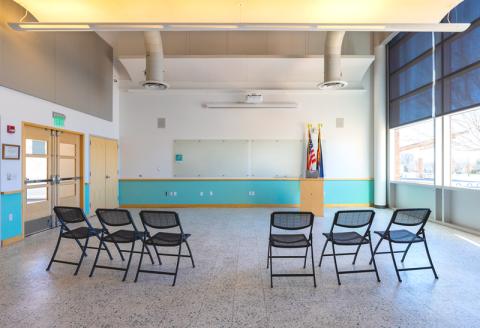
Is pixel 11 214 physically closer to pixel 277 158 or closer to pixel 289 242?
pixel 289 242

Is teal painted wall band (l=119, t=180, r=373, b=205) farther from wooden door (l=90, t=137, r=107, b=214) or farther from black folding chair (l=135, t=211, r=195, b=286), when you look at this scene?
black folding chair (l=135, t=211, r=195, b=286)

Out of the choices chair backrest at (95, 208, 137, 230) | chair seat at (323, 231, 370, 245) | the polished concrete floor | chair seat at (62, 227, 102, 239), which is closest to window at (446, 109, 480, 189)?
the polished concrete floor

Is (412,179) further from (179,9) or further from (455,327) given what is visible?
(179,9)

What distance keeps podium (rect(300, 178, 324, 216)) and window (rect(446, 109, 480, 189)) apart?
2.57 meters

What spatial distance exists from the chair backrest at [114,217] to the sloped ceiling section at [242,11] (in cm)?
304

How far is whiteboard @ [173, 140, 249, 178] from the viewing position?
7336 mm

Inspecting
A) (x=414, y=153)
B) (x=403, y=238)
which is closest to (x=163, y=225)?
(x=403, y=238)

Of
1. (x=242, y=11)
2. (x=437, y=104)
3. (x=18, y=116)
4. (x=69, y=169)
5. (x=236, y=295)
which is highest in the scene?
(x=242, y=11)

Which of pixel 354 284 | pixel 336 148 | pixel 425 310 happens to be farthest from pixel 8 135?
pixel 336 148

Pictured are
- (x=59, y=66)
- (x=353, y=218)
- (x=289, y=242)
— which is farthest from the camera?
(x=59, y=66)

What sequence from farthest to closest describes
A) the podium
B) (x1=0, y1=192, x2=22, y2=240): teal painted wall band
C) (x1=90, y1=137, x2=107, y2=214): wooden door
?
(x1=90, y1=137, x2=107, y2=214): wooden door, the podium, (x1=0, y1=192, x2=22, y2=240): teal painted wall band

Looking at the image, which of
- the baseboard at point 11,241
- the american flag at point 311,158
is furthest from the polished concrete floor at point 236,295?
the american flag at point 311,158

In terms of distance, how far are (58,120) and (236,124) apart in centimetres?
419

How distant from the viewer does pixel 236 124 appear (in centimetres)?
734
